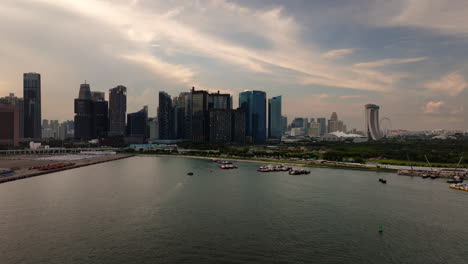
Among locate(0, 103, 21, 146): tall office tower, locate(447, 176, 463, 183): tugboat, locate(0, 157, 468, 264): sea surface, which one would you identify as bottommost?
locate(0, 157, 468, 264): sea surface

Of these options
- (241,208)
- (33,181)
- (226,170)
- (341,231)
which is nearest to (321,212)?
(341,231)

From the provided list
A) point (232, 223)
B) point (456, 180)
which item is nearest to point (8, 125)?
point (232, 223)

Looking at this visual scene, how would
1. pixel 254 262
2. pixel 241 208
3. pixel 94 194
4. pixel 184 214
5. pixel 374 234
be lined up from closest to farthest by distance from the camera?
pixel 254 262 < pixel 374 234 < pixel 184 214 < pixel 241 208 < pixel 94 194

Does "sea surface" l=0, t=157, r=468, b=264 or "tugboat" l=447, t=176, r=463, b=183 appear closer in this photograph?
"sea surface" l=0, t=157, r=468, b=264

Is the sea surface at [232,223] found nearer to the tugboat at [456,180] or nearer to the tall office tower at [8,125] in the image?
the tugboat at [456,180]

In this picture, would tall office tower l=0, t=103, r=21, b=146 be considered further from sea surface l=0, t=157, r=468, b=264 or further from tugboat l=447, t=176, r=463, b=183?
tugboat l=447, t=176, r=463, b=183

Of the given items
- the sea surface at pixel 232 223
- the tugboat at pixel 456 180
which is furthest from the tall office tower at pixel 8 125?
the tugboat at pixel 456 180

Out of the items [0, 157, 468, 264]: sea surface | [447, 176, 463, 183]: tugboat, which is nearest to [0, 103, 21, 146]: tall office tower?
[0, 157, 468, 264]: sea surface

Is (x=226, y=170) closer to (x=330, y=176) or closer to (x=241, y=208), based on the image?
(x=330, y=176)
